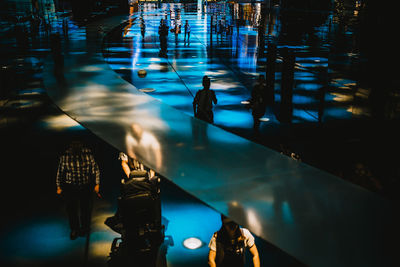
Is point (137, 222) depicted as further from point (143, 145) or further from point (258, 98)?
point (258, 98)

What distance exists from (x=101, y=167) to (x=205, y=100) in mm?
2881

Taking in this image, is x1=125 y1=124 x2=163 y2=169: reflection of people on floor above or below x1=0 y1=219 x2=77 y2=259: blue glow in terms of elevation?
above

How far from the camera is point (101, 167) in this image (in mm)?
7715

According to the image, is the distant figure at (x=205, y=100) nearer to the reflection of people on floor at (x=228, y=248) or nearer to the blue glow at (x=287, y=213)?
the blue glow at (x=287, y=213)

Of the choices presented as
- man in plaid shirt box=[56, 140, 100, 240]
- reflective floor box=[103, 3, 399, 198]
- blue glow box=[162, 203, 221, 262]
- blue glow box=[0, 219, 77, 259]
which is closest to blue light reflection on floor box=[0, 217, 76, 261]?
blue glow box=[0, 219, 77, 259]

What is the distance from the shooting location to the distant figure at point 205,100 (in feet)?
28.2

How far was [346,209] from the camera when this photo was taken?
5.11 metres

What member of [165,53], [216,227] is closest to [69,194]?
[216,227]

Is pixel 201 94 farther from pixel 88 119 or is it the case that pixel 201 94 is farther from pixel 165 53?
pixel 165 53

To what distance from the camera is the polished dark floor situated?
521cm

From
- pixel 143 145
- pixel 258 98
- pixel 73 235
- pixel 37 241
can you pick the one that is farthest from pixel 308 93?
pixel 37 241

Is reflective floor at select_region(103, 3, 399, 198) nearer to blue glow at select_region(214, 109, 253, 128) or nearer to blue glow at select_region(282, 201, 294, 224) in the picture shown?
blue glow at select_region(214, 109, 253, 128)

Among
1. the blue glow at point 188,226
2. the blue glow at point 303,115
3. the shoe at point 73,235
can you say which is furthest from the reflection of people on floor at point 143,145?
the blue glow at point 303,115

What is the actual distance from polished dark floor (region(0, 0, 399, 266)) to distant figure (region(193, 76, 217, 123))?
163 centimetres
